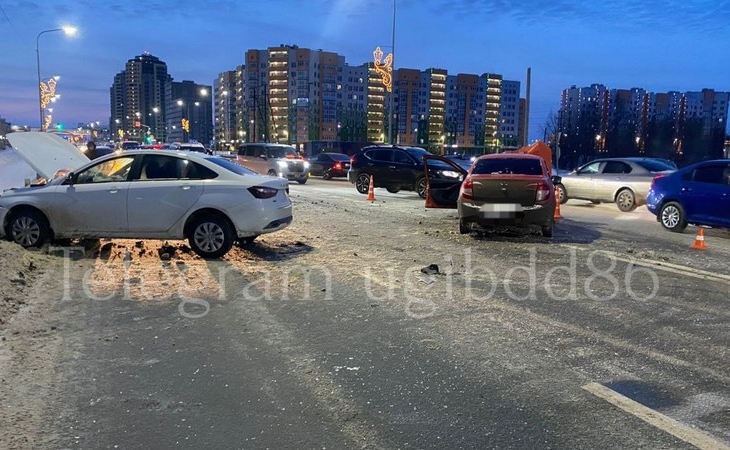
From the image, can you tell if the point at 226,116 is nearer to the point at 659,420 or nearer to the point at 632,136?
the point at 632,136

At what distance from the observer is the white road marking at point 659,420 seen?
355 cm

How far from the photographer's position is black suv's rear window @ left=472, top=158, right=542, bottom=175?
11.3 m

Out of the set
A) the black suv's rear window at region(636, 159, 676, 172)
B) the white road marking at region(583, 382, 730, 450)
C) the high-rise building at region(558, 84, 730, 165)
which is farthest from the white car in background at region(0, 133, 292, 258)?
the high-rise building at region(558, 84, 730, 165)

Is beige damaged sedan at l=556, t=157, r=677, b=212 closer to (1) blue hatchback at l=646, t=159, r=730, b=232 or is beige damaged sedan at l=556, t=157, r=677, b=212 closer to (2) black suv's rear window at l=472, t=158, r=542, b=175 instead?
(1) blue hatchback at l=646, t=159, r=730, b=232

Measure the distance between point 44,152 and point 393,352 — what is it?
14876 millimetres

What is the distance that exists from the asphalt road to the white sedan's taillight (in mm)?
1004

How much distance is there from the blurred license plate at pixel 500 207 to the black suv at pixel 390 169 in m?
8.94

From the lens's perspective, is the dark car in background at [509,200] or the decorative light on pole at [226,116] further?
the decorative light on pole at [226,116]

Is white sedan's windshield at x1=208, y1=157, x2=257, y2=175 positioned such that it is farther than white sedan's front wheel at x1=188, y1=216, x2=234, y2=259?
Yes

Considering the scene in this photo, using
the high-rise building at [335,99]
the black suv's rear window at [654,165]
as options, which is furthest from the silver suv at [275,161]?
the high-rise building at [335,99]

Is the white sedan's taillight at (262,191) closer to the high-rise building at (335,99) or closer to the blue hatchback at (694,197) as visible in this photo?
the blue hatchback at (694,197)

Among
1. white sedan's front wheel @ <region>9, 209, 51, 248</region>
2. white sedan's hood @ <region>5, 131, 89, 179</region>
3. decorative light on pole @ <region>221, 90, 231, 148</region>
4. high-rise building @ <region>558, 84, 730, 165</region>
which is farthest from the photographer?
decorative light on pole @ <region>221, 90, 231, 148</region>

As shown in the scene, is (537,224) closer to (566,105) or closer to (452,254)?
(452,254)

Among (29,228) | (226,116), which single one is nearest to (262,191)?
(29,228)
